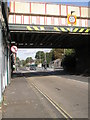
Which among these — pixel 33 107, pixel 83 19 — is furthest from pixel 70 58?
pixel 33 107

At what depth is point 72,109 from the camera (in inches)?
356

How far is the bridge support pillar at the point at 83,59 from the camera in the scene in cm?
3947

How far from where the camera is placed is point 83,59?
41094mm

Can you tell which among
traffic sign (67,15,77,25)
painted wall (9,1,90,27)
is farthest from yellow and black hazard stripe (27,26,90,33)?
painted wall (9,1,90,27)

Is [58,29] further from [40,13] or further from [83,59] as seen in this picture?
[83,59]

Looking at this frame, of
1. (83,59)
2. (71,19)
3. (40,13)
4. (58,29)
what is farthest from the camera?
(83,59)

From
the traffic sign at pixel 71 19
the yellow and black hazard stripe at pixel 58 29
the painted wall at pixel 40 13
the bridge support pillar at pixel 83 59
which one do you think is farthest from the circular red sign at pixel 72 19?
the bridge support pillar at pixel 83 59

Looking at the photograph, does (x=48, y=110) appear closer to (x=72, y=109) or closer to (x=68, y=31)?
(x=72, y=109)

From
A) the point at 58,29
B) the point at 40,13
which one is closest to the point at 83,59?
the point at 40,13

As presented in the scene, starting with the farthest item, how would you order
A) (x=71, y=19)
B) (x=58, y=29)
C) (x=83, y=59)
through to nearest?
1. (x=83, y=59)
2. (x=71, y=19)
3. (x=58, y=29)

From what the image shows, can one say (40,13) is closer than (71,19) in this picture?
Yes

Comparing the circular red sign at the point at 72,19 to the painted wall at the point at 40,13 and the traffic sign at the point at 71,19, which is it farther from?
the painted wall at the point at 40,13

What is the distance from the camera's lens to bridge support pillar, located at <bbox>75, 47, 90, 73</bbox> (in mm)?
39469

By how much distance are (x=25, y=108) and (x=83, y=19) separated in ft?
73.5
